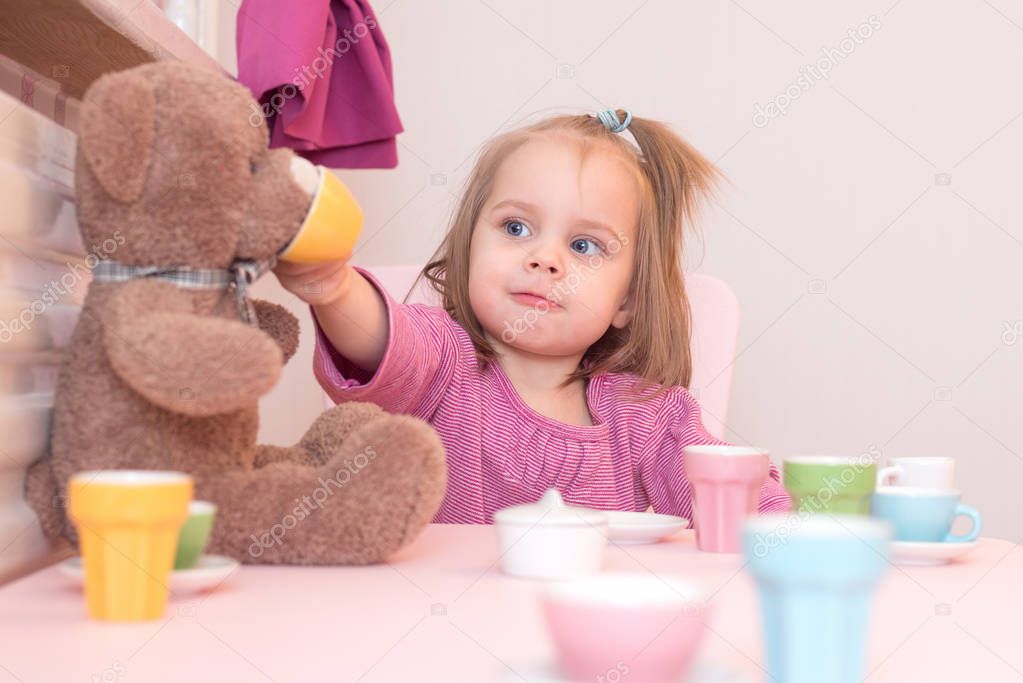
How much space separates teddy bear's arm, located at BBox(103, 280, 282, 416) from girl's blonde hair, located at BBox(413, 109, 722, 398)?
0.76m

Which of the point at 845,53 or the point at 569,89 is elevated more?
the point at 845,53

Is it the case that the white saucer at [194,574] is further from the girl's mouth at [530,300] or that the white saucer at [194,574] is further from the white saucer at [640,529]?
the girl's mouth at [530,300]

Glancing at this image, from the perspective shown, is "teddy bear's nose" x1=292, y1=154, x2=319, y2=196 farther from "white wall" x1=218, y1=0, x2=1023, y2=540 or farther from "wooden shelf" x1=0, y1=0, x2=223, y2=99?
"white wall" x1=218, y1=0, x2=1023, y2=540

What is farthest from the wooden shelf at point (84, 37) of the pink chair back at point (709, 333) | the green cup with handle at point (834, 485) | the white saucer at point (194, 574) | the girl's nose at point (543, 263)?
the pink chair back at point (709, 333)

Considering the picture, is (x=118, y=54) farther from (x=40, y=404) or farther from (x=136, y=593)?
(x=136, y=593)

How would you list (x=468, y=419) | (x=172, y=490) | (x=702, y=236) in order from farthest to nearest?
1. (x=702, y=236)
2. (x=468, y=419)
3. (x=172, y=490)

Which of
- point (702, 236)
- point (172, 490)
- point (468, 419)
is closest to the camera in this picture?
point (172, 490)

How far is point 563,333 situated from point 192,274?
692 mm

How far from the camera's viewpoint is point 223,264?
2.06 feet

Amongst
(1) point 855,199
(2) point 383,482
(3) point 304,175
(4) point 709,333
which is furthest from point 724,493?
(1) point 855,199

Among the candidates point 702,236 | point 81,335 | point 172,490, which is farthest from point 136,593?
point 702,236

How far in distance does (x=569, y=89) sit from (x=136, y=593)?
1802 mm

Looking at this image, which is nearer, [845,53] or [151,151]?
[151,151]

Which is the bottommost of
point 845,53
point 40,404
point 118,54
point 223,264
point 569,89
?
point 40,404
